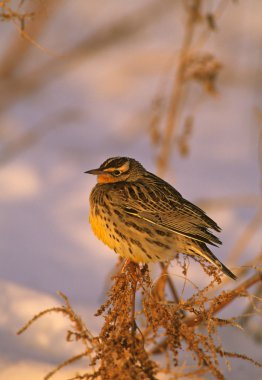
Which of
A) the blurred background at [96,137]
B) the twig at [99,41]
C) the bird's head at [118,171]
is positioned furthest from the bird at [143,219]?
the twig at [99,41]

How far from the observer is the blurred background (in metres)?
6.21

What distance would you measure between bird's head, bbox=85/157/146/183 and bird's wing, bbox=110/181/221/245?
6.4 inches

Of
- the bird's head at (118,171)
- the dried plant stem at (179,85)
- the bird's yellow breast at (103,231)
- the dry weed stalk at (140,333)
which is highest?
the dried plant stem at (179,85)

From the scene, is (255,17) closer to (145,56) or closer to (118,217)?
(145,56)

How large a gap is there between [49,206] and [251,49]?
5.33 m

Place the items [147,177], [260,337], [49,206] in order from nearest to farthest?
[147,177] < [260,337] < [49,206]

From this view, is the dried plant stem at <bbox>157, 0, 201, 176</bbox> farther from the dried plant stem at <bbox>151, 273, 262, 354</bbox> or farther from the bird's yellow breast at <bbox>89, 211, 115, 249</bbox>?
the dried plant stem at <bbox>151, 273, 262, 354</bbox>

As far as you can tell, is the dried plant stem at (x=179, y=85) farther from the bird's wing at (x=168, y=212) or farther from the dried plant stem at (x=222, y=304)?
the dried plant stem at (x=222, y=304)

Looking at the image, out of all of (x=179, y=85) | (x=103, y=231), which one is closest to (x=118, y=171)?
(x=103, y=231)

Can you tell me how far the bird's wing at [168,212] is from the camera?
202 inches

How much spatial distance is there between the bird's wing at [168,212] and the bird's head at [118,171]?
0.16m

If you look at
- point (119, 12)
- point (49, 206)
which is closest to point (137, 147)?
point (49, 206)

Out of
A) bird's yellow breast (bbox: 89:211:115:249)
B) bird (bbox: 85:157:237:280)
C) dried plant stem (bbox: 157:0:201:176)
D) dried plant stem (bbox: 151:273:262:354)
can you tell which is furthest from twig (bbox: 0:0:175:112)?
dried plant stem (bbox: 151:273:262:354)

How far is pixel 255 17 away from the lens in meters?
12.9
